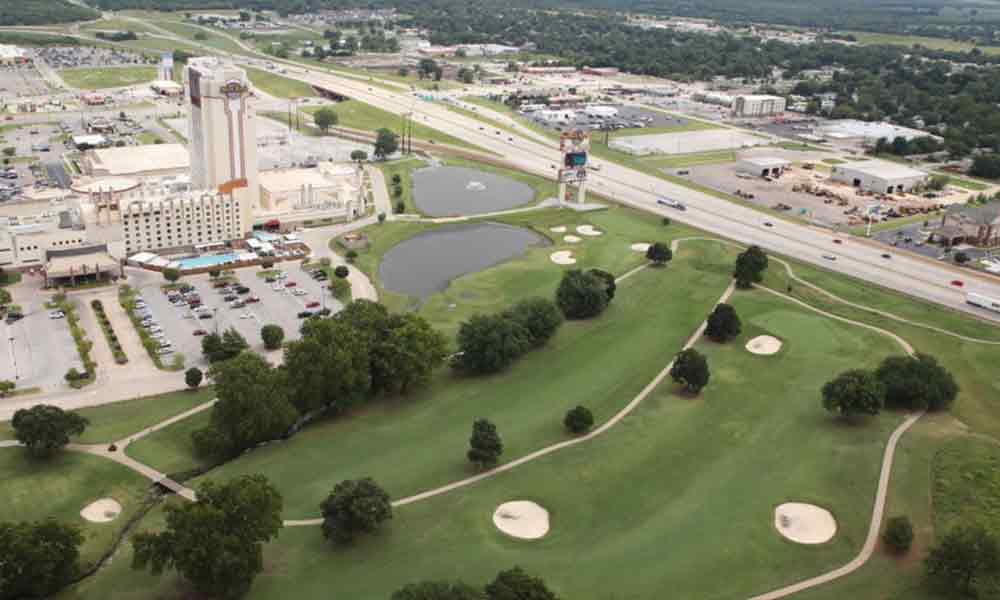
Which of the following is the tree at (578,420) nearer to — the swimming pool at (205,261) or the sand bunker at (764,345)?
the sand bunker at (764,345)

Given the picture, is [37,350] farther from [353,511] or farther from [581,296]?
[581,296]

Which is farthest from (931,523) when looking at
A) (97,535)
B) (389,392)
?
(97,535)

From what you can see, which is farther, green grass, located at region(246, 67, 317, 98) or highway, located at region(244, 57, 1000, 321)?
green grass, located at region(246, 67, 317, 98)

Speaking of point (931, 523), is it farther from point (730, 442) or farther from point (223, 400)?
point (223, 400)

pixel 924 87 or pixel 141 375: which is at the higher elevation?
pixel 924 87

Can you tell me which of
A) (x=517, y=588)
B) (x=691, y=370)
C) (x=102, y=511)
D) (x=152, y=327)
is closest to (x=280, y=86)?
(x=152, y=327)

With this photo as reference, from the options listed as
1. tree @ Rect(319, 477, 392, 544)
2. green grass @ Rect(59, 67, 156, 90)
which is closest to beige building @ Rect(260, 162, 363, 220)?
tree @ Rect(319, 477, 392, 544)

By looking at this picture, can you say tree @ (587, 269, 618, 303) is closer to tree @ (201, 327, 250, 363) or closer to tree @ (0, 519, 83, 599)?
tree @ (201, 327, 250, 363)
